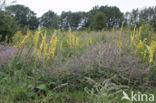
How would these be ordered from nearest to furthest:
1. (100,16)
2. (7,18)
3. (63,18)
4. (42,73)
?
(42,73) < (7,18) < (100,16) < (63,18)

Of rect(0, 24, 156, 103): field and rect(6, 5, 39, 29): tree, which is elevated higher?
rect(6, 5, 39, 29): tree

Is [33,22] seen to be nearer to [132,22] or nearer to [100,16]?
[100,16]

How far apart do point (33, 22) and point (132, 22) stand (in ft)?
146

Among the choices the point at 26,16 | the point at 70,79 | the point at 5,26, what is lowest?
the point at 70,79

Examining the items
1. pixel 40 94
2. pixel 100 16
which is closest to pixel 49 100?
pixel 40 94

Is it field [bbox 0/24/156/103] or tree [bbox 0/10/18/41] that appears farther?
tree [bbox 0/10/18/41]

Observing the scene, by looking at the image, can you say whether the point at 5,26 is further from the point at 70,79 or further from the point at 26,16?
the point at 26,16

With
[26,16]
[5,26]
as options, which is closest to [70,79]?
[5,26]

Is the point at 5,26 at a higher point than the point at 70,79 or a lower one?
higher

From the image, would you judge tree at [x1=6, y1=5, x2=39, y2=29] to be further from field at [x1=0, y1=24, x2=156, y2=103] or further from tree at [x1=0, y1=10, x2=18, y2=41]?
field at [x1=0, y1=24, x2=156, y2=103]

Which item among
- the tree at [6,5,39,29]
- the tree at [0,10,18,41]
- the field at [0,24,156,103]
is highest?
the tree at [6,5,39,29]

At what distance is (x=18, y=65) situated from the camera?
9.85ft

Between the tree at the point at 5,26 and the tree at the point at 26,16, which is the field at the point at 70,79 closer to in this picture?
the tree at the point at 5,26

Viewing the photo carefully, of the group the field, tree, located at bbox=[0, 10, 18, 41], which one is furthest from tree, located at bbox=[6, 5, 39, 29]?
the field
